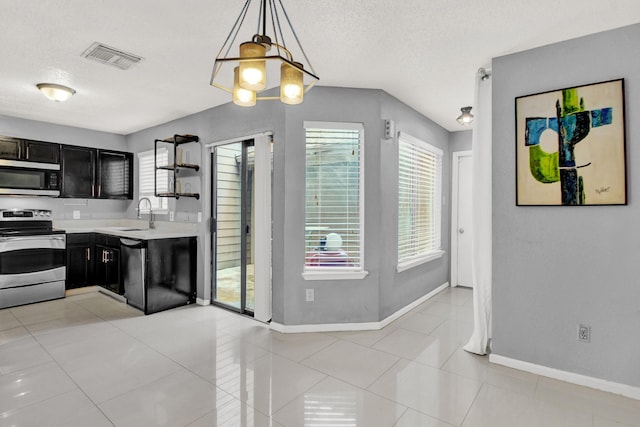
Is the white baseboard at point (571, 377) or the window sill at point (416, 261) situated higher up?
the window sill at point (416, 261)

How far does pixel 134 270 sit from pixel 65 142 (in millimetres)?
2591

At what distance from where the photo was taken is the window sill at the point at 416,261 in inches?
149

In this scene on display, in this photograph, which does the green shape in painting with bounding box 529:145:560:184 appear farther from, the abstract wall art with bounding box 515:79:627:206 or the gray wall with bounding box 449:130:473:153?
the gray wall with bounding box 449:130:473:153

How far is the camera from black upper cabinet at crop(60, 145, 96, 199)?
4906 mm

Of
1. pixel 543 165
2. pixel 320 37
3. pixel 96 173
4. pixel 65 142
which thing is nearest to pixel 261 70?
pixel 320 37

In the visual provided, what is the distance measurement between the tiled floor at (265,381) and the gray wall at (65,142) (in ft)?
6.66

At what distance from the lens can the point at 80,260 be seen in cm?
484

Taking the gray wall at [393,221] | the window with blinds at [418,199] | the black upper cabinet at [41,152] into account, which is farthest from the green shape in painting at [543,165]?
the black upper cabinet at [41,152]

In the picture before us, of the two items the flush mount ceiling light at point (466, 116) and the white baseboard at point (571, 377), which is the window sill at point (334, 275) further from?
the flush mount ceiling light at point (466, 116)

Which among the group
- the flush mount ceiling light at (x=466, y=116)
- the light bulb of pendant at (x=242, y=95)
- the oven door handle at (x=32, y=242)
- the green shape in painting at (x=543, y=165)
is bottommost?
the oven door handle at (x=32, y=242)

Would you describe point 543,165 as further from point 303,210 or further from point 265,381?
point 265,381

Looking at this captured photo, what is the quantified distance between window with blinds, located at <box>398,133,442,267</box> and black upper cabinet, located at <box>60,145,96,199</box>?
471 centimetres

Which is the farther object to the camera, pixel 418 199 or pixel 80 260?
pixel 80 260

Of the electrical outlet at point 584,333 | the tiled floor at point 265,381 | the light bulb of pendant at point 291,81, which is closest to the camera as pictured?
the light bulb of pendant at point 291,81
